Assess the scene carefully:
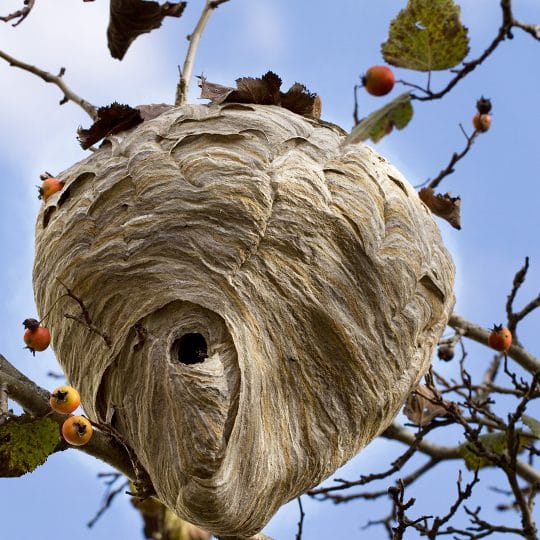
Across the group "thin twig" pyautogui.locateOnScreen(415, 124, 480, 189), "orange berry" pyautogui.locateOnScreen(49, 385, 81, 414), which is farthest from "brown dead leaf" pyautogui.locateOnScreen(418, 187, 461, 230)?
"orange berry" pyautogui.locateOnScreen(49, 385, 81, 414)

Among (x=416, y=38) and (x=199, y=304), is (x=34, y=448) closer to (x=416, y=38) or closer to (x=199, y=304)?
(x=199, y=304)

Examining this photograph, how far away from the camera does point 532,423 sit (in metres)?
3.68

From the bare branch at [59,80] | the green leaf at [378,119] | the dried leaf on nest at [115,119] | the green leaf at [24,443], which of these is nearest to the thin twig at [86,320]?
the green leaf at [24,443]

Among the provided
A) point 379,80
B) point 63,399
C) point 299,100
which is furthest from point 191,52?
point 63,399

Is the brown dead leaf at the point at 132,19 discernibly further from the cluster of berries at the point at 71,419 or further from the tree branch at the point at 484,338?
the tree branch at the point at 484,338

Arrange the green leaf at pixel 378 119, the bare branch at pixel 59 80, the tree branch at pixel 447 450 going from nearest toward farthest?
the green leaf at pixel 378 119 < the bare branch at pixel 59 80 < the tree branch at pixel 447 450

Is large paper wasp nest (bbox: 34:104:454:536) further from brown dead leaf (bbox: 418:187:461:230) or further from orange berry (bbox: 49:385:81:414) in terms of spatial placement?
brown dead leaf (bbox: 418:187:461:230)

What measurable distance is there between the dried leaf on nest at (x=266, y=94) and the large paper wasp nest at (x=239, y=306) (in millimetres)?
359

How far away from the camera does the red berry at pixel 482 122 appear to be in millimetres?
3797

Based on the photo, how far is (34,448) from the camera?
111 inches

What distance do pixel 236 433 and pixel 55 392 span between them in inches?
27.1

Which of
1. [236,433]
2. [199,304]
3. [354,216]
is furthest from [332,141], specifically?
[236,433]

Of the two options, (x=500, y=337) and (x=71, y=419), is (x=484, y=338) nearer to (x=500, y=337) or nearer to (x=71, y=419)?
(x=500, y=337)

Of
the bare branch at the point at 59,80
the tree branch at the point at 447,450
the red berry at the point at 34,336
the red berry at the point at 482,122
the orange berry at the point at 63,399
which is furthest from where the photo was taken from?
the tree branch at the point at 447,450
